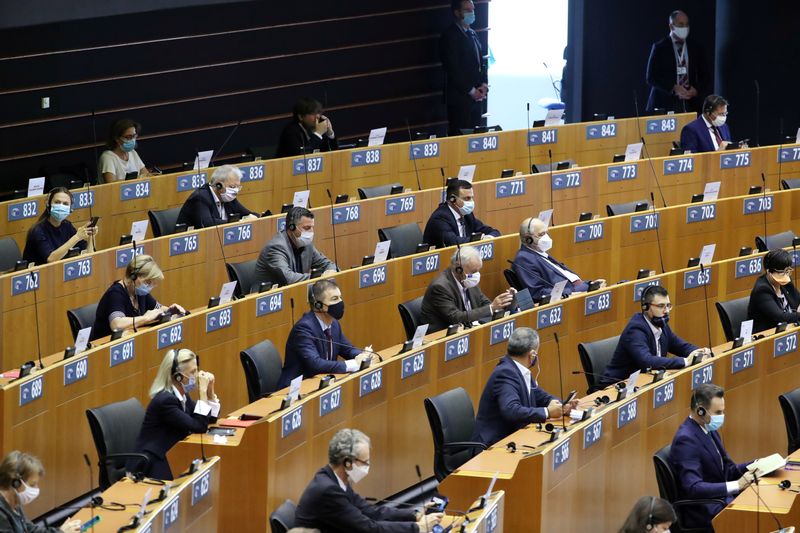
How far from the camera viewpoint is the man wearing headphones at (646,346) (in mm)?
7145

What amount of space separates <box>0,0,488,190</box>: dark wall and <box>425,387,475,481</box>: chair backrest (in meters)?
4.36

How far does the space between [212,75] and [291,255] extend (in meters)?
3.29

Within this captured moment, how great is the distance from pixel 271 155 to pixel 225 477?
4.61 metres

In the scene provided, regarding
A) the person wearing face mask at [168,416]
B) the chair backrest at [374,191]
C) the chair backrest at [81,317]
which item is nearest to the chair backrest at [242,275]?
the chair backrest at [81,317]

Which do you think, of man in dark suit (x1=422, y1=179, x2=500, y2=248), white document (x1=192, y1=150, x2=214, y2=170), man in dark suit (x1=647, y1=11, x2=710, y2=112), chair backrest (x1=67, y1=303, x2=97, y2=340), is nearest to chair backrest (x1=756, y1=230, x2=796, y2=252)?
man in dark suit (x1=422, y1=179, x2=500, y2=248)

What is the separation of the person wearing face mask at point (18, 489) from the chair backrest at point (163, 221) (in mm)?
3676

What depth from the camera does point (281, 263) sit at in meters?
7.74

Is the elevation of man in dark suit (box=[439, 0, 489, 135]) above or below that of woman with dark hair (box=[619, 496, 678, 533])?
above

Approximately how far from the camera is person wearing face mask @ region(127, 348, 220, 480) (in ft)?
19.1

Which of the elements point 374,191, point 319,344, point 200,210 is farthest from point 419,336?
point 374,191

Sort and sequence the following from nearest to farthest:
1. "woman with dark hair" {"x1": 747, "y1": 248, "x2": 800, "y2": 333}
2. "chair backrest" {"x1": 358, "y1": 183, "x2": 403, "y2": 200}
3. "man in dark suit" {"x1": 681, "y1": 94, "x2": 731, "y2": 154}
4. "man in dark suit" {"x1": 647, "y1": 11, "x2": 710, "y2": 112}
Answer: "woman with dark hair" {"x1": 747, "y1": 248, "x2": 800, "y2": 333} → "chair backrest" {"x1": 358, "y1": 183, "x2": 403, "y2": 200} → "man in dark suit" {"x1": 681, "y1": 94, "x2": 731, "y2": 154} → "man in dark suit" {"x1": 647, "y1": 11, "x2": 710, "y2": 112}

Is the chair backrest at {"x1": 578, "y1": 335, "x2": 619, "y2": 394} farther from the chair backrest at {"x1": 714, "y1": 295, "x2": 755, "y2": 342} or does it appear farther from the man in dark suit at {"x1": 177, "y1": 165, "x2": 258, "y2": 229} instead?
the man in dark suit at {"x1": 177, "y1": 165, "x2": 258, "y2": 229}

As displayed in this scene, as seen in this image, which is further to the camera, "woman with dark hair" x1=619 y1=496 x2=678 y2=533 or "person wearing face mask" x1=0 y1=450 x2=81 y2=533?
"woman with dark hair" x1=619 y1=496 x2=678 y2=533

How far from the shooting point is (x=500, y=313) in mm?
7516
